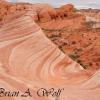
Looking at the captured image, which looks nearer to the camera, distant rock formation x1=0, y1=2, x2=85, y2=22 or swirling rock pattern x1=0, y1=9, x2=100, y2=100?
swirling rock pattern x1=0, y1=9, x2=100, y2=100

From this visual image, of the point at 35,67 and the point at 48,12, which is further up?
the point at 35,67

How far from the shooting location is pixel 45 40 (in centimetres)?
441

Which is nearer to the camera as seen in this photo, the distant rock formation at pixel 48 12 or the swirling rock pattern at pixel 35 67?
the swirling rock pattern at pixel 35 67

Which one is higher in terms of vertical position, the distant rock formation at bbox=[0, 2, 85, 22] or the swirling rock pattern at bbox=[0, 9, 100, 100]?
the swirling rock pattern at bbox=[0, 9, 100, 100]

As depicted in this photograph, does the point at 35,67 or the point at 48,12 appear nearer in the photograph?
the point at 35,67

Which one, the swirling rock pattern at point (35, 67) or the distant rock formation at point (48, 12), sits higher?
the swirling rock pattern at point (35, 67)

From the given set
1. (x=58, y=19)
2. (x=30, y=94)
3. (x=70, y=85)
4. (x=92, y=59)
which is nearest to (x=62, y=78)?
(x=70, y=85)

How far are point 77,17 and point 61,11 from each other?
2468mm

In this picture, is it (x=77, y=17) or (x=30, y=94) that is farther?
(x=77, y=17)

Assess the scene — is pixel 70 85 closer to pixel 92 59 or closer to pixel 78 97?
pixel 78 97

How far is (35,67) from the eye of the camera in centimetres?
361

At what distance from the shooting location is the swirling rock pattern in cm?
306

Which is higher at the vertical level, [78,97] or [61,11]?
[78,97]

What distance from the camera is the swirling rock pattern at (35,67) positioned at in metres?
3.06
